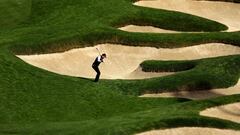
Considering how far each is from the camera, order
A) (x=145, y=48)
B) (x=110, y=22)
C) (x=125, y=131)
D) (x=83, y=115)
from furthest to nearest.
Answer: (x=110, y=22) < (x=145, y=48) < (x=83, y=115) < (x=125, y=131)

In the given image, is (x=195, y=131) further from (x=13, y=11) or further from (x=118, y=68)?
(x=13, y=11)

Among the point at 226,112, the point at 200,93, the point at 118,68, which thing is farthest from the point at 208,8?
the point at 226,112

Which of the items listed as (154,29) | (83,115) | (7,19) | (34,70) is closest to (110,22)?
(154,29)

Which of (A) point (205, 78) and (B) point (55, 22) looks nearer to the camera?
(A) point (205, 78)

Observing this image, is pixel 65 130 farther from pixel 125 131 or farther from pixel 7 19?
pixel 7 19

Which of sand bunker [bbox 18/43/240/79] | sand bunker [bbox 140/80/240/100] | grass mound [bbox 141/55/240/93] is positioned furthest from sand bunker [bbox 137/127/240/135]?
sand bunker [bbox 18/43/240/79]

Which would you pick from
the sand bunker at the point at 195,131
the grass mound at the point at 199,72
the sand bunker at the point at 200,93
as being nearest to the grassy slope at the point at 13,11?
the grass mound at the point at 199,72
